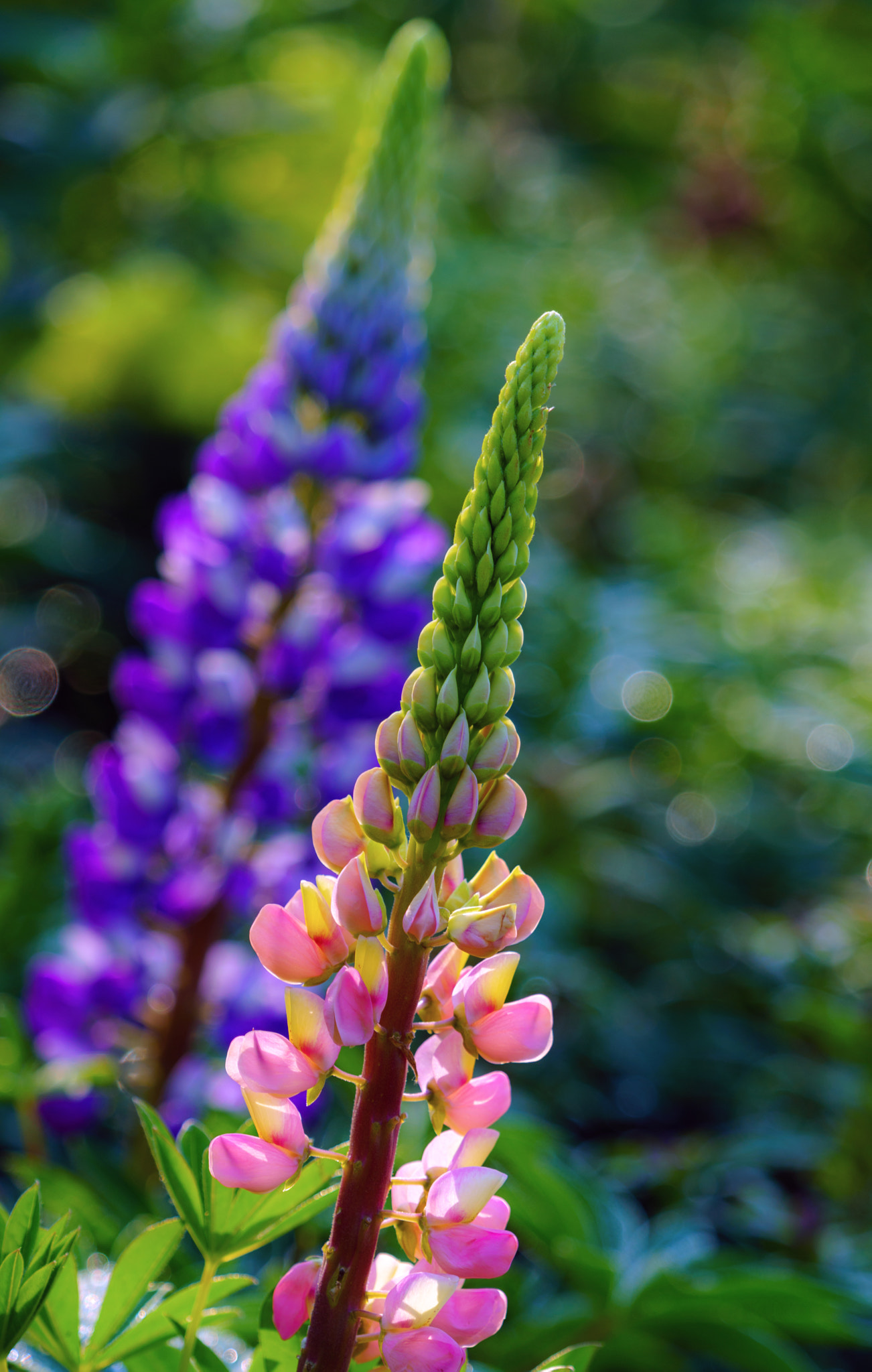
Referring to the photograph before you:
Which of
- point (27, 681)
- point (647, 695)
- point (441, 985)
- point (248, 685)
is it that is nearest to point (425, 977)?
point (441, 985)

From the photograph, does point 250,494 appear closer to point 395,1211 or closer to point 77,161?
point 395,1211

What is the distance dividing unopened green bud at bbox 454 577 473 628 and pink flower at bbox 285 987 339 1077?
0.13 meters

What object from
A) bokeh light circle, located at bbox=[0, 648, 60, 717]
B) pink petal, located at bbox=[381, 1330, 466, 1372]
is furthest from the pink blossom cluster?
bokeh light circle, located at bbox=[0, 648, 60, 717]

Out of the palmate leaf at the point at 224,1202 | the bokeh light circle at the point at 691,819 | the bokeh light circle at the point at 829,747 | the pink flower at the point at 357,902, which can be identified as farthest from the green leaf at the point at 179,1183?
the bokeh light circle at the point at 691,819

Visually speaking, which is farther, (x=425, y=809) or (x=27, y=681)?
(x=27, y=681)

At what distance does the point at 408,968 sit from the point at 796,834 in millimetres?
1318

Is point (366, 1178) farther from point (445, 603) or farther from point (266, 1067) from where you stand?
point (445, 603)

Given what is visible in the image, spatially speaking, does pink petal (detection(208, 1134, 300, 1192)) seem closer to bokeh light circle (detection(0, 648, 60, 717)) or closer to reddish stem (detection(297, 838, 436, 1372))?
reddish stem (detection(297, 838, 436, 1372))

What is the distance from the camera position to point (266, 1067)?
0.36 m

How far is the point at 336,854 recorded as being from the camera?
39 cm

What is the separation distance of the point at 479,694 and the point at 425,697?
2cm

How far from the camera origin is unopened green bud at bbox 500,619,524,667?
37 centimetres

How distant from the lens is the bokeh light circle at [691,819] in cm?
154

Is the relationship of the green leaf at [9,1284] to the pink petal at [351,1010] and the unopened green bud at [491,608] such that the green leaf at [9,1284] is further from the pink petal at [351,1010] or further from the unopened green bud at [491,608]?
the unopened green bud at [491,608]
